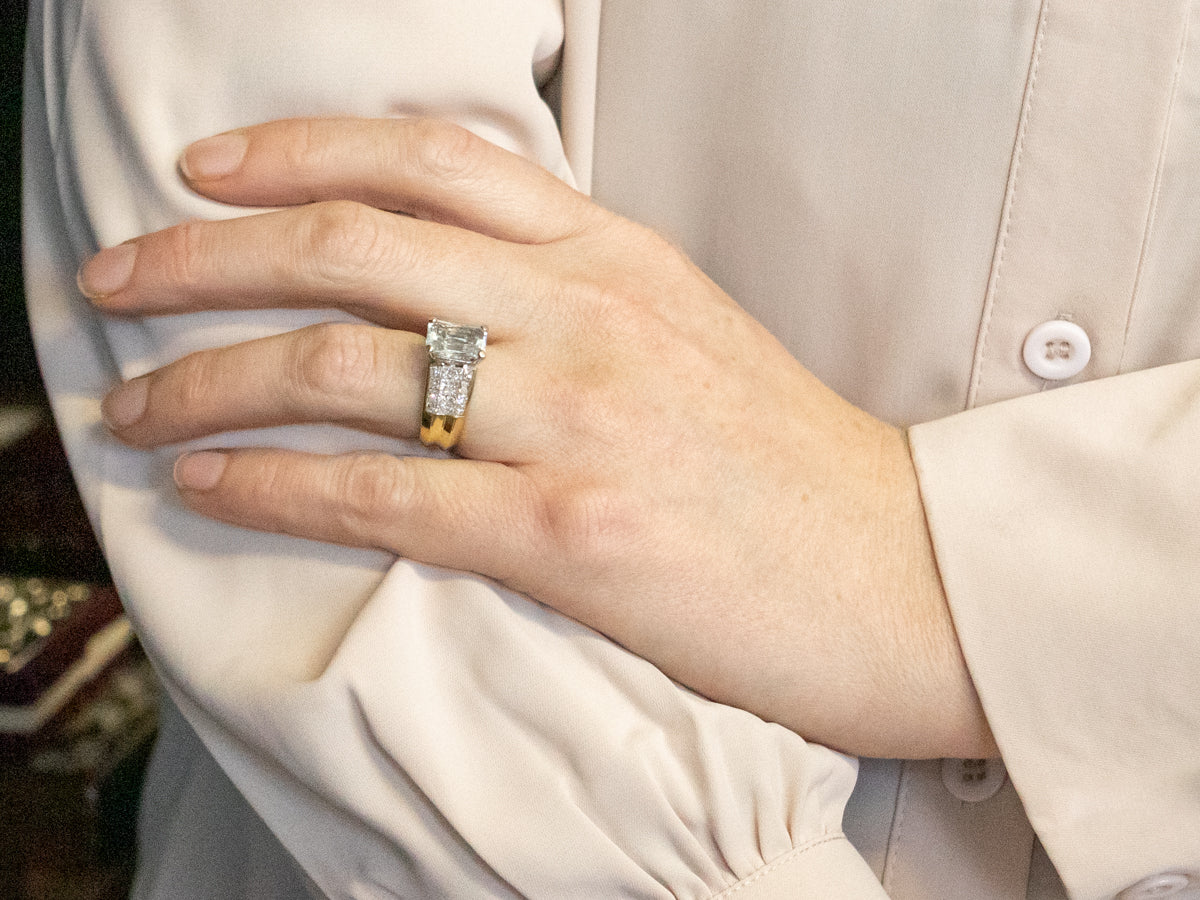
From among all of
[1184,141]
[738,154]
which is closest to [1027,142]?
[1184,141]

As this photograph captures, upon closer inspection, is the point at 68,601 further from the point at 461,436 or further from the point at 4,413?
the point at 461,436

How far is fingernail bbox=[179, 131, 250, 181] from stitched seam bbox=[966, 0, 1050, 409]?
51 cm

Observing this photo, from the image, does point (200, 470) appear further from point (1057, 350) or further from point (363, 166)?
point (1057, 350)

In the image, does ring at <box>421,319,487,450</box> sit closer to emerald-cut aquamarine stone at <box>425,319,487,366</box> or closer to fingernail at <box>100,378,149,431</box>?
emerald-cut aquamarine stone at <box>425,319,487,366</box>

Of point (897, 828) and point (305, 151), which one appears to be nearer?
point (305, 151)

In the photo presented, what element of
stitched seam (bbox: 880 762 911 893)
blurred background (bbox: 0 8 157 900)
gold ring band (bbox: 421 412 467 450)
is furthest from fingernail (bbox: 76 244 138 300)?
blurred background (bbox: 0 8 157 900)

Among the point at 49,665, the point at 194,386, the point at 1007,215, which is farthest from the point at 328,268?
the point at 49,665

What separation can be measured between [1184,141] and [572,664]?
52cm

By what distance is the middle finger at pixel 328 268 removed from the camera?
0.54 m

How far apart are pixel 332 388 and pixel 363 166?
0.15 m

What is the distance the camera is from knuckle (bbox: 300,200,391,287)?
1.76 ft

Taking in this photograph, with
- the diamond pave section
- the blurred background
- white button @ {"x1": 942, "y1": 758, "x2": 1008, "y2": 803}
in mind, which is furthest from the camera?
the blurred background

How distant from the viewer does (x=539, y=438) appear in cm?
56

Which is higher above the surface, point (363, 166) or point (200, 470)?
point (363, 166)
